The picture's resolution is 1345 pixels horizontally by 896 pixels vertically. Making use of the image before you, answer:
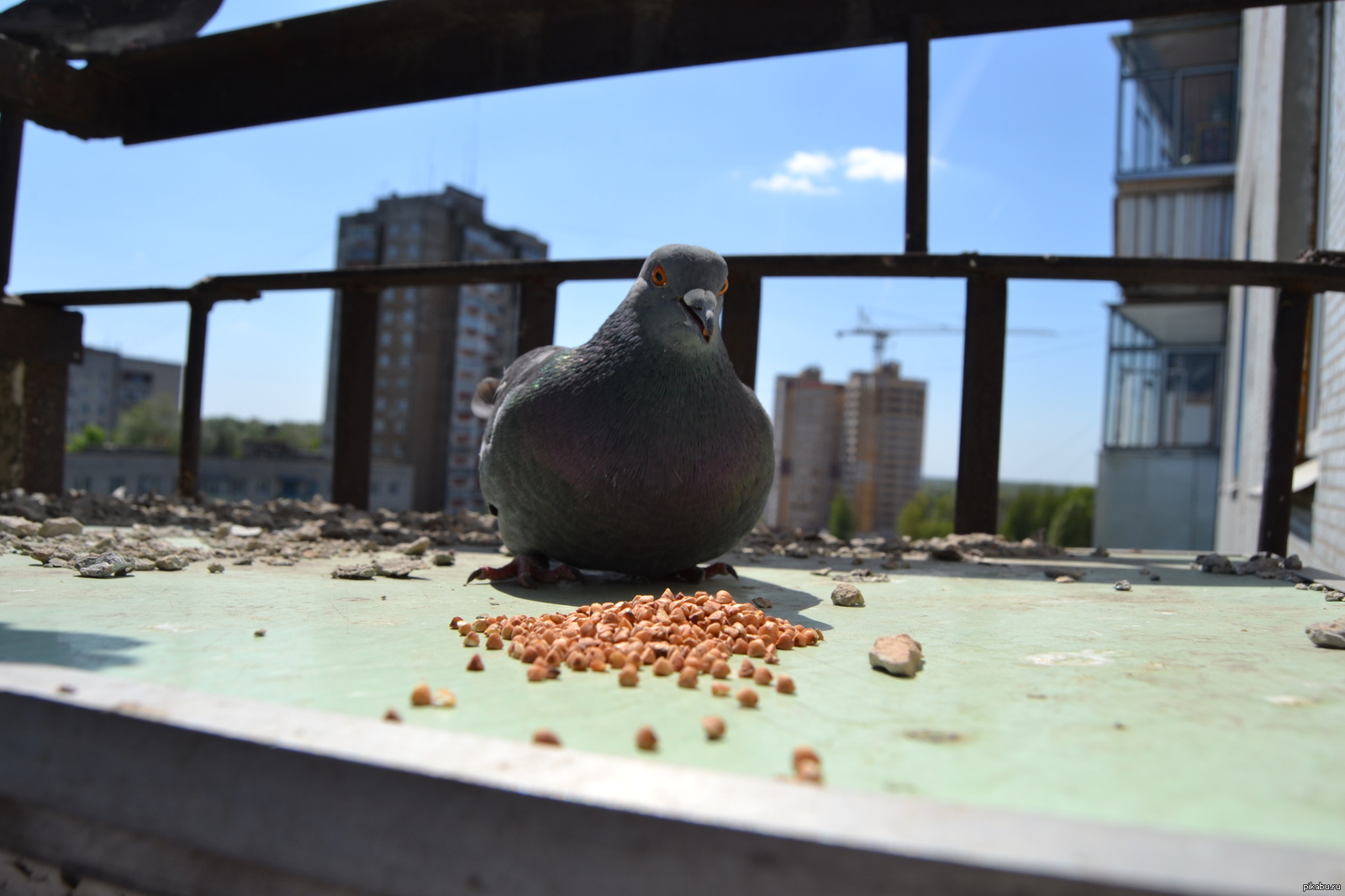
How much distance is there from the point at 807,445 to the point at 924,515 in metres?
12.2

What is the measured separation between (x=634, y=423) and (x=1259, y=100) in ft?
39.2

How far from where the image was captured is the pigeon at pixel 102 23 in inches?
187

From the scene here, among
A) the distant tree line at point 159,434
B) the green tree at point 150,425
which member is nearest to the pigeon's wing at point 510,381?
the distant tree line at point 159,434

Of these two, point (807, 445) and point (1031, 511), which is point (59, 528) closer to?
point (1031, 511)

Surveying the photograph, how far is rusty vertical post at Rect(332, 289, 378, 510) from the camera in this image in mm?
5668

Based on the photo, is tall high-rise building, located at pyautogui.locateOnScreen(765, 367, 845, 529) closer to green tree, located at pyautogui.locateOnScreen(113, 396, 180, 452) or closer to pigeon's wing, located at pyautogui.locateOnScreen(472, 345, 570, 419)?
green tree, located at pyautogui.locateOnScreen(113, 396, 180, 452)

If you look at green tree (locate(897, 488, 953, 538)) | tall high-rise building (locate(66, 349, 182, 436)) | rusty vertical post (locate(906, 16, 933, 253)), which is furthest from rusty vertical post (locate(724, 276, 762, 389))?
tall high-rise building (locate(66, 349, 182, 436))

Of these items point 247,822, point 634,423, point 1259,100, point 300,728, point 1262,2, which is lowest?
point 247,822

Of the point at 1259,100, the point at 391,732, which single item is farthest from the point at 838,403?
the point at 391,732

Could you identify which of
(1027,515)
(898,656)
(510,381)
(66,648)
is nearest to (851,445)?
(1027,515)

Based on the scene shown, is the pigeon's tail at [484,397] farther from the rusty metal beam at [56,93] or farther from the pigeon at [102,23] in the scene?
the rusty metal beam at [56,93]

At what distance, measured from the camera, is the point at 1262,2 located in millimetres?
3998

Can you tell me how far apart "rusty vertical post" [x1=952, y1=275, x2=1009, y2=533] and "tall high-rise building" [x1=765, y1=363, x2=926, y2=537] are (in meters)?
51.1

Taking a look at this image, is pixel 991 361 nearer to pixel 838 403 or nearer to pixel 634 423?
pixel 634 423
